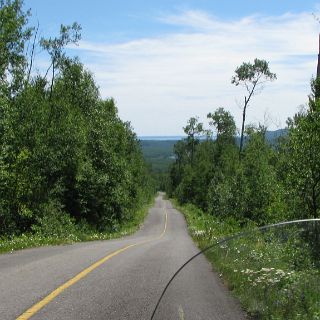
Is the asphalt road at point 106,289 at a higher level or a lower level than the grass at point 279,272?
lower

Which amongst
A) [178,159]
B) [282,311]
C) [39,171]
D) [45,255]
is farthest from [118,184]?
[178,159]

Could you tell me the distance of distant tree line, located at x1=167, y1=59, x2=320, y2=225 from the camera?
18.2 metres

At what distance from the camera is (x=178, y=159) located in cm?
12662

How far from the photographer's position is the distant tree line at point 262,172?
59.8 ft

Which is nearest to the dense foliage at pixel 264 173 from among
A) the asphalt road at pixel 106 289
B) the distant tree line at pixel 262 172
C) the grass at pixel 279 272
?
the distant tree line at pixel 262 172

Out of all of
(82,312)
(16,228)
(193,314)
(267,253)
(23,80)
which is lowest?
(16,228)

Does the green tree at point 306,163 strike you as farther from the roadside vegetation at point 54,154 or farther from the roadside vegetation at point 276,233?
the roadside vegetation at point 54,154

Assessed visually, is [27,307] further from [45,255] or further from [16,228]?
[16,228]

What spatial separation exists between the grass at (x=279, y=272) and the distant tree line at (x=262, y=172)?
44.2 feet

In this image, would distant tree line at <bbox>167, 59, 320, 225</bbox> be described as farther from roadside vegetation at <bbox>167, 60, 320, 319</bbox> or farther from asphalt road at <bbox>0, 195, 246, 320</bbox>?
asphalt road at <bbox>0, 195, 246, 320</bbox>

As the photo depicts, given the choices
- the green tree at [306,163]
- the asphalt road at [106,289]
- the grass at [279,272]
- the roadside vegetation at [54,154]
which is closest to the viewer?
the grass at [279,272]

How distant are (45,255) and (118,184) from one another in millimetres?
24075

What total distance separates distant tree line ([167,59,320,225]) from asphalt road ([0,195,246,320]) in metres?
7.99

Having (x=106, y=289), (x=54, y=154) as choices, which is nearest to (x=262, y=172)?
(x=54, y=154)
